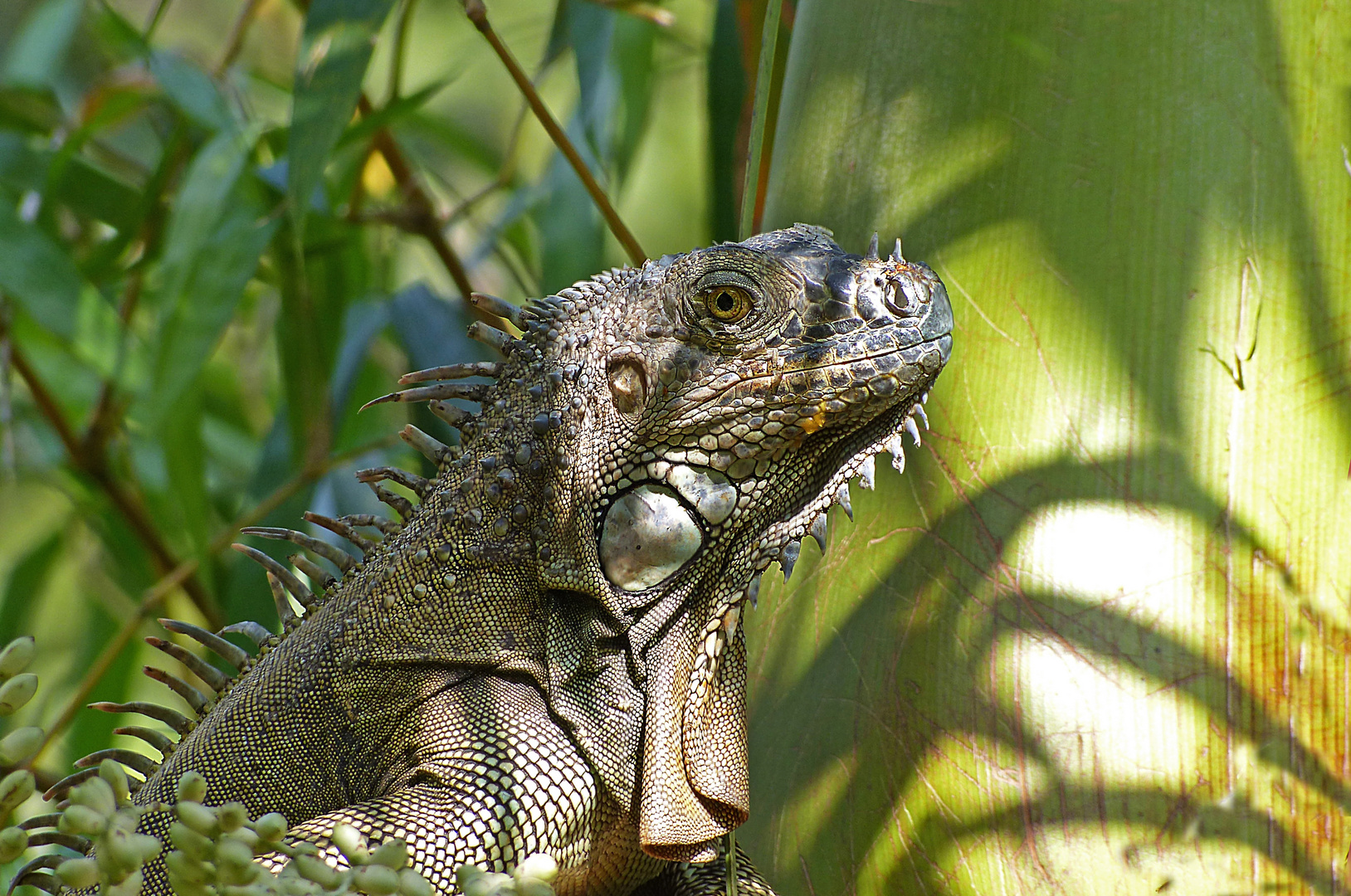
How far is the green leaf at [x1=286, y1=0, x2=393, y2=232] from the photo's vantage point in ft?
5.48

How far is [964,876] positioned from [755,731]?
334mm

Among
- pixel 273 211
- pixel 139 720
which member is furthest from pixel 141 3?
pixel 273 211

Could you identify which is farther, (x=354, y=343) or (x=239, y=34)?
(x=239, y=34)

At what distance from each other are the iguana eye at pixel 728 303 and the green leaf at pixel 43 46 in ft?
8.33

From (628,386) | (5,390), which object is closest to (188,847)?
(628,386)

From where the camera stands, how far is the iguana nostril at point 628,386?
51.9 inches

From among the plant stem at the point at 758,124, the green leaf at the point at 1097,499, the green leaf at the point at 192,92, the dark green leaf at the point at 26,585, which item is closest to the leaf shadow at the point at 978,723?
the green leaf at the point at 1097,499

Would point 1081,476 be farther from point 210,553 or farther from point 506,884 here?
point 210,553

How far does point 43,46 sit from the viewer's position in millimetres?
3000

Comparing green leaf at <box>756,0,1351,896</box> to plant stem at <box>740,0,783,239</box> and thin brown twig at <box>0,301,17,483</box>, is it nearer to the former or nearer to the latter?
plant stem at <box>740,0,783,239</box>

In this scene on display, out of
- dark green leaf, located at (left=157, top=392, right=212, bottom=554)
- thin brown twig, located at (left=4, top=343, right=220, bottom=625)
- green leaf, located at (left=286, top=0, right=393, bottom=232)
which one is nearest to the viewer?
green leaf, located at (left=286, top=0, right=393, bottom=232)

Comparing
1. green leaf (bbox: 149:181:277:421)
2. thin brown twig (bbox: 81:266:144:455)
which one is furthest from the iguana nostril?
thin brown twig (bbox: 81:266:144:455)

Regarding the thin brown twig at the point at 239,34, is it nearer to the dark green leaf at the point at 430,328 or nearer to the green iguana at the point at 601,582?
the dark green leaf at the point at 430,328

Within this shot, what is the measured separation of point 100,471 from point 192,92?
1.01 metres
